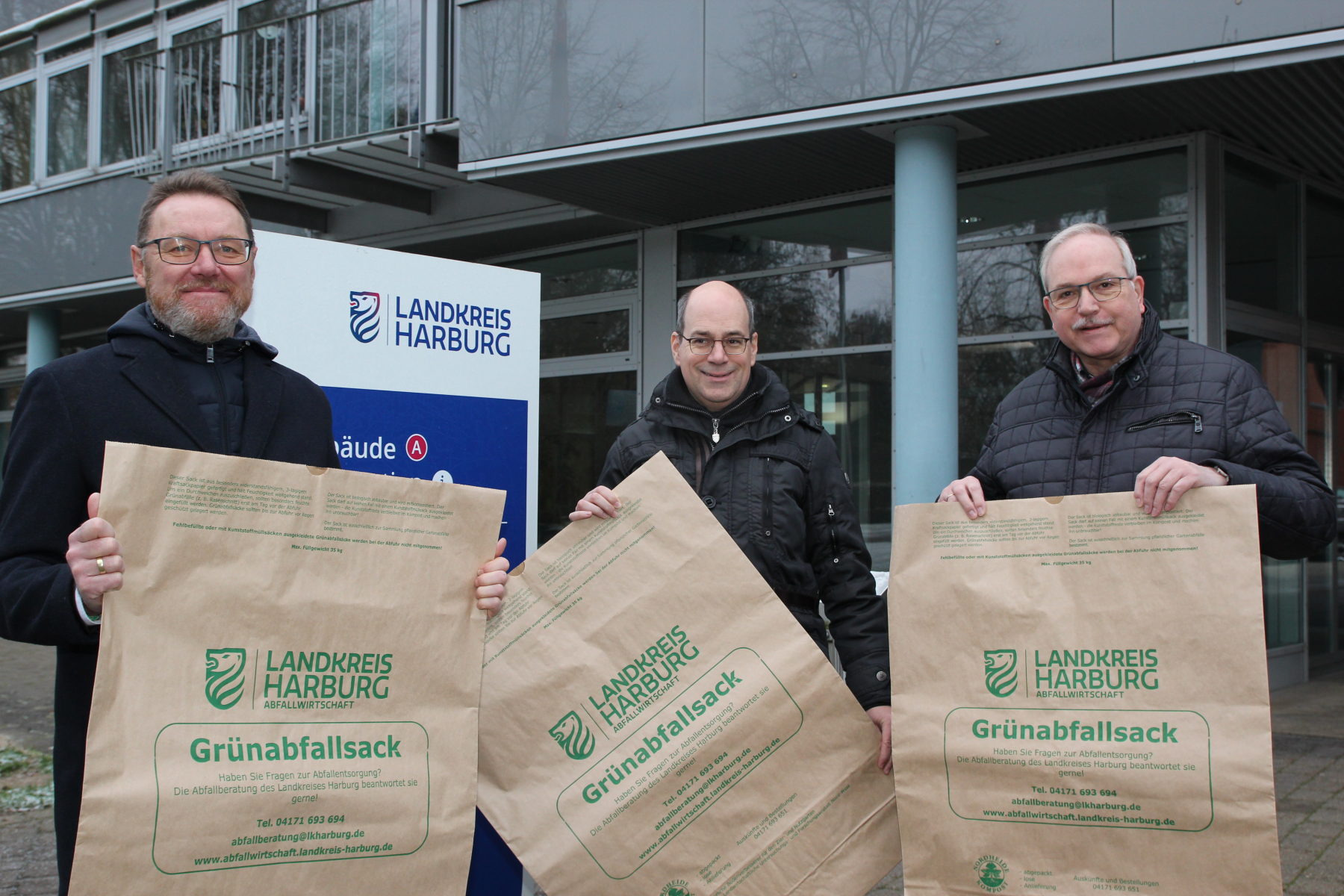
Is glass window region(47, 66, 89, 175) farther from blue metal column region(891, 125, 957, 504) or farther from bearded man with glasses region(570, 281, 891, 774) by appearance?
bearded man with glasses region(570, 281, 891, 774)

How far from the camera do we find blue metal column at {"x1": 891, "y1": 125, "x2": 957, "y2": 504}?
632 cm

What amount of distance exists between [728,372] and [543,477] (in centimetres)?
810

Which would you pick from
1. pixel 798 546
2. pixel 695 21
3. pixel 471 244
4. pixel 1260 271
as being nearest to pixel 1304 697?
pixel 1260 271

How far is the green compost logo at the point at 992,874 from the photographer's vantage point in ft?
6.61

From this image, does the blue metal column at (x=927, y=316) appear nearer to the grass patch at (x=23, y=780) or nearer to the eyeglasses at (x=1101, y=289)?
the eyeglasses at (x=1101, y=289)

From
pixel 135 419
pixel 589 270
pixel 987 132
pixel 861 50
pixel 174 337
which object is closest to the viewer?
pixel 135 419

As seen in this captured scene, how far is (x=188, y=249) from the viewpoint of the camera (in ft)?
6.67

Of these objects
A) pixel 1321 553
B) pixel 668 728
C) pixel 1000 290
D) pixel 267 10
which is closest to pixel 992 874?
pixel 668 728

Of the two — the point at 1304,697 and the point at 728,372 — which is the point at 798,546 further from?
the point at 1304,697

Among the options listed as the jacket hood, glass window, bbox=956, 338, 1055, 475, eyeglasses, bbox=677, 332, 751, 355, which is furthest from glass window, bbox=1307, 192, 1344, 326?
the jacket hood

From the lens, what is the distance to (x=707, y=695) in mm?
2227

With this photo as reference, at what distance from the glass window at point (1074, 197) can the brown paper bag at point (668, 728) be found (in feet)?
18.0

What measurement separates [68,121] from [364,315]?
11.4 metres

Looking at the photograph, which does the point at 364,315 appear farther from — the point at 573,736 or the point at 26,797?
the point at 26,797
